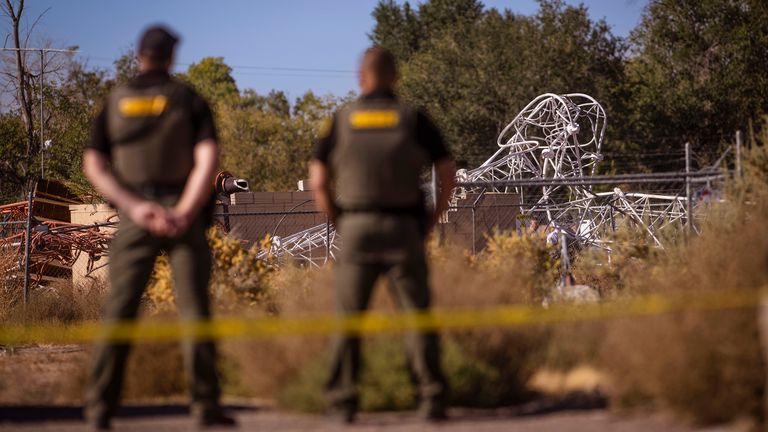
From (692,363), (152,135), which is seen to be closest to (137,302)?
(152,135)

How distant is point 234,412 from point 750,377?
298 centimetres

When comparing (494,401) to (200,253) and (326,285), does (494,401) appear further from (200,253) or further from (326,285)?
(200,253)

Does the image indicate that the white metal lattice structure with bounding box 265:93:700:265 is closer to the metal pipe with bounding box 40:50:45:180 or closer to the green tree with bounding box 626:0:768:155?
the metal pipe with bounding box 40:50:45:180

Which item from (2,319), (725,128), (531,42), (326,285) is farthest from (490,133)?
(326,285)

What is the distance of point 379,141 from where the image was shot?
5680 mm

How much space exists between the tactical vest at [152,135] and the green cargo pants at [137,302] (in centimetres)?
28

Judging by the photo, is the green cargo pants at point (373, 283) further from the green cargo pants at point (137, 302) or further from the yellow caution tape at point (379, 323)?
the green cargo pants at point (137, 302)

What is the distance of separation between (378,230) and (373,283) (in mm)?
310

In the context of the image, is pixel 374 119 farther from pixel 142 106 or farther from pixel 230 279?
pixel 230 279

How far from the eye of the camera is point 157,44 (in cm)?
580

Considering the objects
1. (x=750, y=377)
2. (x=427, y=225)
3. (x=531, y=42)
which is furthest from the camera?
(x=531, y=42)

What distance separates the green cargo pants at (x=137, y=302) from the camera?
560 centimetres

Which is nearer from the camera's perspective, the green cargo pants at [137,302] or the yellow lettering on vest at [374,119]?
the green cargo pants at [137,302]

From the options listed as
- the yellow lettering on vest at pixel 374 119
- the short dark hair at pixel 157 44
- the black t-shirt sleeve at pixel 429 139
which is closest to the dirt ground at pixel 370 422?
the black t-shirt sleeve at pixel 429 139
